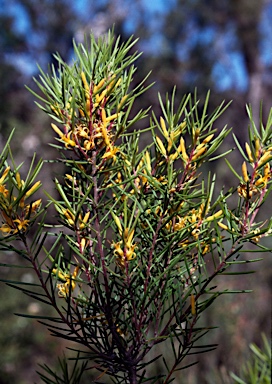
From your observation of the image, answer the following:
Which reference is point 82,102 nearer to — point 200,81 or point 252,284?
point 252,284

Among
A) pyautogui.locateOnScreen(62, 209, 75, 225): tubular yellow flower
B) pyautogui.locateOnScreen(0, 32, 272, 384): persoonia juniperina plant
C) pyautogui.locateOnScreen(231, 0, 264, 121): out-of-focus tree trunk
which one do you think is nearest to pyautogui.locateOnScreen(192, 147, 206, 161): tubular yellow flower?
pyautogui.locateOnScreen(0, 32, 272, 384): persoonia juniperina plant

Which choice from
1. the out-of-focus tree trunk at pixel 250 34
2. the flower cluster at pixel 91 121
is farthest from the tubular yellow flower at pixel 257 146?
the out-of-focus tree trunk at pixel 250 34

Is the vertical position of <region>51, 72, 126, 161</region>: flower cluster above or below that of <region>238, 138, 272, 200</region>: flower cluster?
above

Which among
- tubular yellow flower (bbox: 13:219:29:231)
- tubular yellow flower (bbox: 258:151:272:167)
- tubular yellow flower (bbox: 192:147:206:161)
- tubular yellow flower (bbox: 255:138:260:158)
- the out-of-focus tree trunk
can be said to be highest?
the out-of-focus tree trunk

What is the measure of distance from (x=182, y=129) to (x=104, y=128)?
0.06 m

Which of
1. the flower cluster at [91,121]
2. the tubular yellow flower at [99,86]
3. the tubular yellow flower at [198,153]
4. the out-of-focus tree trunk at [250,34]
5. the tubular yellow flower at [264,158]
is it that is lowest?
the tubular yellow flower at [264,158]

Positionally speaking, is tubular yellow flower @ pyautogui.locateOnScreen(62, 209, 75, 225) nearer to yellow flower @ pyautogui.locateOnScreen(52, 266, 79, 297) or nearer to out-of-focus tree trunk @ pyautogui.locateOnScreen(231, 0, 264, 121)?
yellow flower @ pyautogui.locateOnScreen(52, 266, 79, 297)

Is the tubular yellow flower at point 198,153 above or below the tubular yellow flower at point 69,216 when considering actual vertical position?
above

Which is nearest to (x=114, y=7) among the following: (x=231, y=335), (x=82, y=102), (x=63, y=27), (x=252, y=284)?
(x=63, y=27)

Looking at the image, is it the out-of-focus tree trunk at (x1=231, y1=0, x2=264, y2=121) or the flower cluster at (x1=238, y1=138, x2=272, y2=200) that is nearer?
the flower cluster at (x1=238, y1=138, x2=272, y2=200)

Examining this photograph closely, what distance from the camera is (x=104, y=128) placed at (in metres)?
0.36

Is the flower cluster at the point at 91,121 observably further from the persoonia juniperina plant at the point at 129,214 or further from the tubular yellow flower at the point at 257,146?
the tubular yellow flower at the point at 257,146

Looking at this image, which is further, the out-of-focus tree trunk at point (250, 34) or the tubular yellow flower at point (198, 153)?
the out-of-focus tree trunk at point (250, 34)

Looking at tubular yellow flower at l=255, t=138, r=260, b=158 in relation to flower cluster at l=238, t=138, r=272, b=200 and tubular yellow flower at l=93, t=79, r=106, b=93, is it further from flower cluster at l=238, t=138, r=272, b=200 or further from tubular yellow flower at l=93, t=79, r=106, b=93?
tubular yellow flower at l=93, t=79, r=106, b=93
